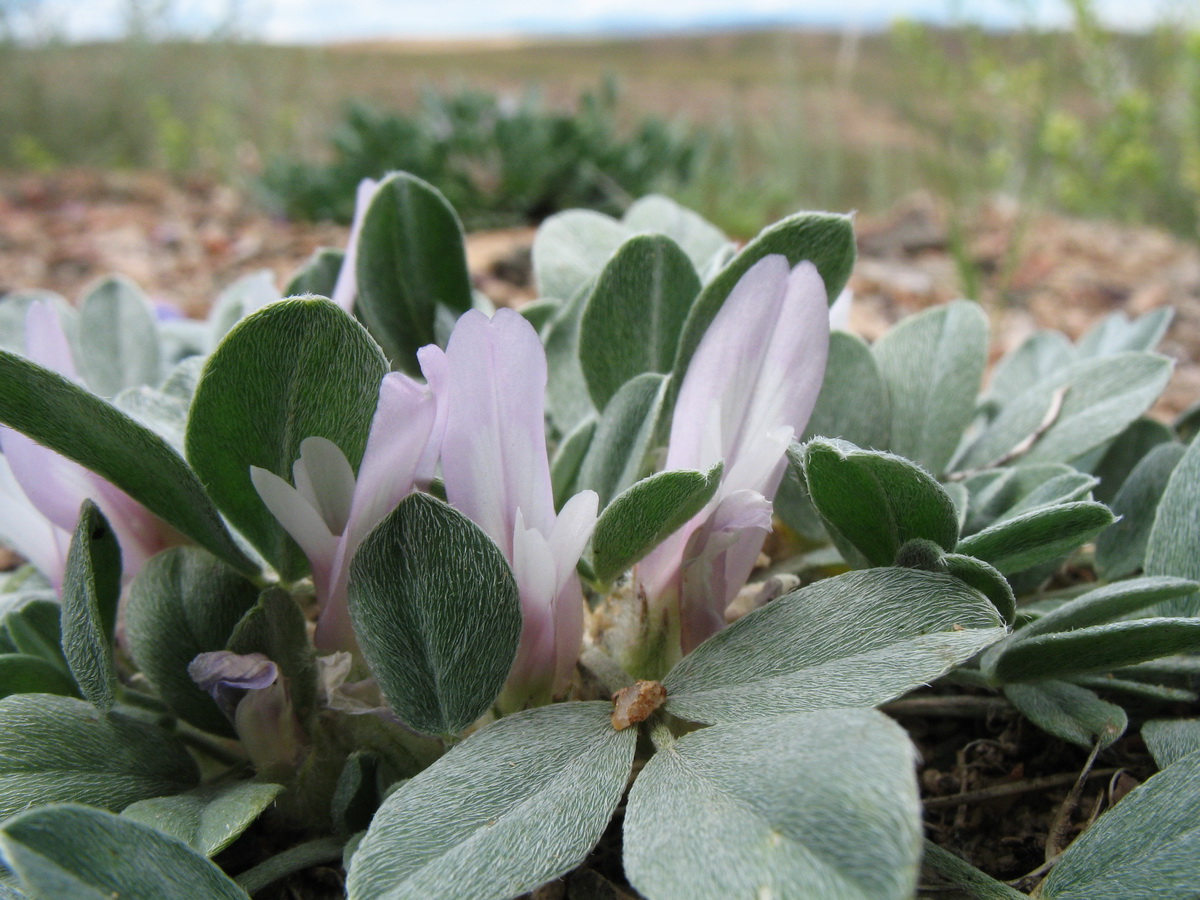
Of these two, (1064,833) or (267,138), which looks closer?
(1064,833)

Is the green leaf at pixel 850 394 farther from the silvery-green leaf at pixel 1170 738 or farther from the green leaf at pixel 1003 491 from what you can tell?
the silvery-green leaf at pixel 1170 738

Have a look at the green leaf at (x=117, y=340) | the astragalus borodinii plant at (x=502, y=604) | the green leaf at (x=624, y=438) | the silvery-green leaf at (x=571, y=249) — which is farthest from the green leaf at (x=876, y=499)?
the green leaf at (x=117, y=340)

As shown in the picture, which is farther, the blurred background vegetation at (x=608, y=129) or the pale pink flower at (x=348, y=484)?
the blurred background vegetation at (x=608, y=129)

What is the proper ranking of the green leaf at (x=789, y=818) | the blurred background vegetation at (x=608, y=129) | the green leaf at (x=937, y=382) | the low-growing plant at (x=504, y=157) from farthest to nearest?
the low-growing plant at (x=504, y=157), the blurred background vegetation at (x=608, y=129), the green leaf at (x=937, y=382), the green leaf at (x=789, y=818)

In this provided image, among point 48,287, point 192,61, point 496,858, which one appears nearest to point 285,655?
point 496,858

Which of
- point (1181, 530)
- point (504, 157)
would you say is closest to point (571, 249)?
point (1181, 530)

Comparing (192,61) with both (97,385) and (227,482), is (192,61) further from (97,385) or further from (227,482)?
(227,482)
